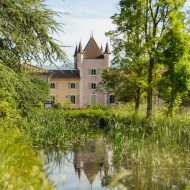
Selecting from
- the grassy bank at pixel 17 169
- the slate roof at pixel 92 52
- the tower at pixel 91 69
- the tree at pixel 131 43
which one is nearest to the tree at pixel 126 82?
the tree at pixel 131 43

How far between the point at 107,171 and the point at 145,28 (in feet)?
46.9

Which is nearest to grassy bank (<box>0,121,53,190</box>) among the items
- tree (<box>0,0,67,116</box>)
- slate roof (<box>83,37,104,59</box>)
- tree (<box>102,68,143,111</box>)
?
tree (<box>0,0,67,116</box>)

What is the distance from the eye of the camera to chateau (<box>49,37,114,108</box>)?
58125 millimetres

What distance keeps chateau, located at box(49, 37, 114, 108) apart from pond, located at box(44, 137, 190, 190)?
41.8m

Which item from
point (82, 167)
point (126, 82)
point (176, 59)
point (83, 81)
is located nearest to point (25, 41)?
point (82, 167)

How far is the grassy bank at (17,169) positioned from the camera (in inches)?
170

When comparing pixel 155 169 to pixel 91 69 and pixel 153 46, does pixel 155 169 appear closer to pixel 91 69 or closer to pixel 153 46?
pixel 153 46

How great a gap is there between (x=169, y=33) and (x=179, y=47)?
34.7 inches

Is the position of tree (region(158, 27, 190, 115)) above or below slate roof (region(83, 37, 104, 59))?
below

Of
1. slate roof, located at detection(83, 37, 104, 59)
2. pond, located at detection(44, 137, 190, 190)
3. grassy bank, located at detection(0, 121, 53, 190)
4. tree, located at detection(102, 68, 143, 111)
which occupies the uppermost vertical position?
slate roof, located at detection(83, 37, 104, 59)

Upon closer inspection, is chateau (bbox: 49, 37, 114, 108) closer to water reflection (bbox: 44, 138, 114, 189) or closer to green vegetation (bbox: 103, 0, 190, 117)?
green vegetation (bbox: 103, 0, 190, 117)

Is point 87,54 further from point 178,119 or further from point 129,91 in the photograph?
point 178,119

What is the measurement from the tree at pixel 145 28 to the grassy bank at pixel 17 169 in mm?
15391

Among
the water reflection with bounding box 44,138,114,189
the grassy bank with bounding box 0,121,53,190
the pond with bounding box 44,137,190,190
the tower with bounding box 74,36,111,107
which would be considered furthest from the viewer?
the tower with bounding box 74,36,111,107
